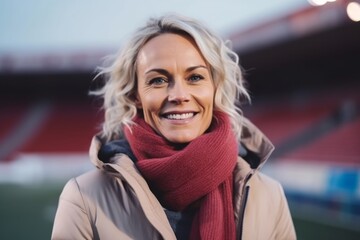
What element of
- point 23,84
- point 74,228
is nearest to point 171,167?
point 74,228

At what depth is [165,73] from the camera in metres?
1.40

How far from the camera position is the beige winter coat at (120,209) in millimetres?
1287

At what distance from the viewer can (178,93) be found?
140 centimetres

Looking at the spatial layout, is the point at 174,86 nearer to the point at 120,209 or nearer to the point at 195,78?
the point at 195,78

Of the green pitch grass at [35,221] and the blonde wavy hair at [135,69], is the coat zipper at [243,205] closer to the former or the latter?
the blonde wavy hair at [135,69]

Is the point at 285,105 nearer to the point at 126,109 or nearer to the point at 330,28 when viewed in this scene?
the point at 330,28

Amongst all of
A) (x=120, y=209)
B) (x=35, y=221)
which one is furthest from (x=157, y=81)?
(x=35, y=221)

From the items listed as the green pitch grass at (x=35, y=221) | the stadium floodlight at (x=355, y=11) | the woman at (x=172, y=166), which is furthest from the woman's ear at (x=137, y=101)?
the stadium floodlight at (x=355, y=11)

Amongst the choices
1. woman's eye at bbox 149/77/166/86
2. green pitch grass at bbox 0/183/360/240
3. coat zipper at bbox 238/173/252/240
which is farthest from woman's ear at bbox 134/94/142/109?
green pitch grass at bbox 0/183/360/240

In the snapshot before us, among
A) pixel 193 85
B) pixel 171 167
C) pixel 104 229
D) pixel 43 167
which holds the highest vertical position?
pixel 193 85

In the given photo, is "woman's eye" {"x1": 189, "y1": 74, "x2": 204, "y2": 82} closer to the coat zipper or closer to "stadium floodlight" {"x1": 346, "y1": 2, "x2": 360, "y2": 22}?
the coat zipper

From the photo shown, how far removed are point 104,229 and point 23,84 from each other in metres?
19.0

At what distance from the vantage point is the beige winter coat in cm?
129

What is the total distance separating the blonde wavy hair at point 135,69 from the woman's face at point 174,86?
0.10ft
